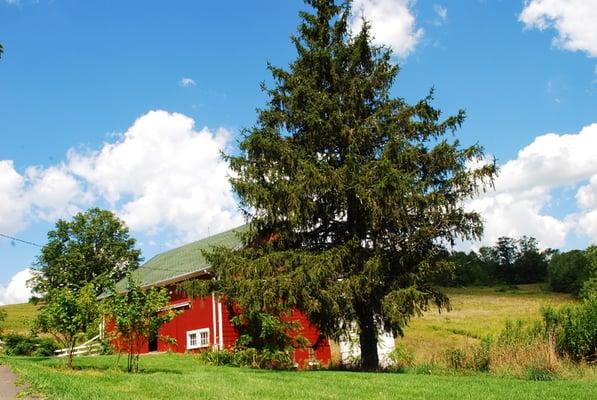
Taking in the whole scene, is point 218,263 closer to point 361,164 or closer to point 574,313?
point 361,164

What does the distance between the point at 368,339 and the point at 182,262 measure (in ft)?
44.2

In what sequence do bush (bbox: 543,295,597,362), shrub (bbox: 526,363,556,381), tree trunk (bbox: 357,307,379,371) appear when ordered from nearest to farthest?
shrub (bbox: 526,363,556,381), bush (bbox: 543,295,597,362), tree trunk (bbox: 357,307,379,371)

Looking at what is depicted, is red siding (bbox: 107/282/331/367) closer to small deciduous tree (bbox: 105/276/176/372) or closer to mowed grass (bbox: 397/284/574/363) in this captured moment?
mowed grass (bbox: 397/284/574/363)

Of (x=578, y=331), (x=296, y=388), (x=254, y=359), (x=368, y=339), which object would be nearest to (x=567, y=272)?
(x=578, y=331)

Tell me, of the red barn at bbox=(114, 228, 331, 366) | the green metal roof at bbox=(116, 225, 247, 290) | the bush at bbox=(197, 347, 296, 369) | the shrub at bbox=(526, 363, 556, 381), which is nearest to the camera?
the shrub at bbox=(526, 363, 556, 381)

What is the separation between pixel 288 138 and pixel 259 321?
663 cm

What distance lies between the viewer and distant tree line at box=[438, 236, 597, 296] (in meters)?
72.3

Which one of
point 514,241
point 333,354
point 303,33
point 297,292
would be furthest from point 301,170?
point 514,241

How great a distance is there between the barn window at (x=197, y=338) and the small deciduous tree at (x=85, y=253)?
2129 cm

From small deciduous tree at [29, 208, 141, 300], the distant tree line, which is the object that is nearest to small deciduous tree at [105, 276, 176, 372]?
small deciduous tree at [29, 208, 141, 300]

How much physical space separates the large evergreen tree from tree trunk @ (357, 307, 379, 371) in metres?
0.03

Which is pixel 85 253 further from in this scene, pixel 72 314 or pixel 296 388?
pixel 296 388

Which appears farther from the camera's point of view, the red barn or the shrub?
the red barn

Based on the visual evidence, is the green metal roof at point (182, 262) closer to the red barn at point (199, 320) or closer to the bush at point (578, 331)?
the red barn at point (199, 320)
